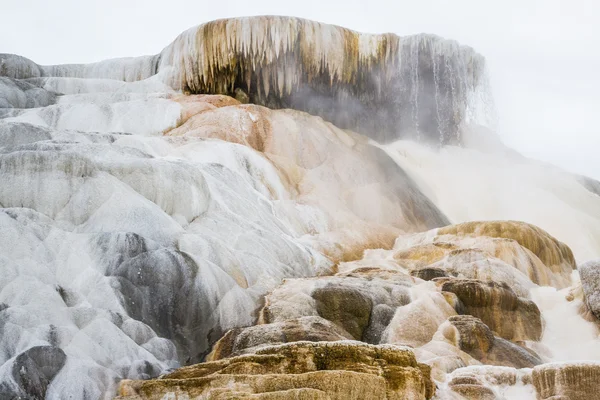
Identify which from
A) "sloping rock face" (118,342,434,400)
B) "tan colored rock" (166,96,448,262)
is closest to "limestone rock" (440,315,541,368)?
"sloping rock face" (118,342,434,400)

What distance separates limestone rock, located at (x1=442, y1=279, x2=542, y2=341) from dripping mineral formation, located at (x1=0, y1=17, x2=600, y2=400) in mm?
35

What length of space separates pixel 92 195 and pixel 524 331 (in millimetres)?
7269

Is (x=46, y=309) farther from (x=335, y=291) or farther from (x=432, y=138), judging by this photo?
(x=432, y=138)

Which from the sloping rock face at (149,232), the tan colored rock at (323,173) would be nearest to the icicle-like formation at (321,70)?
the tan colored rock at (323,173)

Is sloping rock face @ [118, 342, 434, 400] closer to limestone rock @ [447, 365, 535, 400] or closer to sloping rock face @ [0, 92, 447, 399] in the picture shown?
limestone rock @ [447, 365, 535, 400]

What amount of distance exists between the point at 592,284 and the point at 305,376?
293 inches

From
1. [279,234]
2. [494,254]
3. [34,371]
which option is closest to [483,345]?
[279,234]

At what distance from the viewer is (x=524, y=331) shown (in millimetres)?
12195

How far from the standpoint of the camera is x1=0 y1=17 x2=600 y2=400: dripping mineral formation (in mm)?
8188

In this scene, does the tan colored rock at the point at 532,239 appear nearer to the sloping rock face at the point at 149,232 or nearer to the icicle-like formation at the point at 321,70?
the sloping rock face at the point at 149,232

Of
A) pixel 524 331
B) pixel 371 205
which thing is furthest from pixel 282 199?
pixel 524 331

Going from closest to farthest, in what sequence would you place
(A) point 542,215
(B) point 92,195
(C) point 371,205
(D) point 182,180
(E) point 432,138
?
(B) point 92,195
(D) point 182,180
(C) point 371,205
(A) point 542,215
(E) point 432,138

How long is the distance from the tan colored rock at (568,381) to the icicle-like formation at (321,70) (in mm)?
15450

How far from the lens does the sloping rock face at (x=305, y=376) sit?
6832 mm
